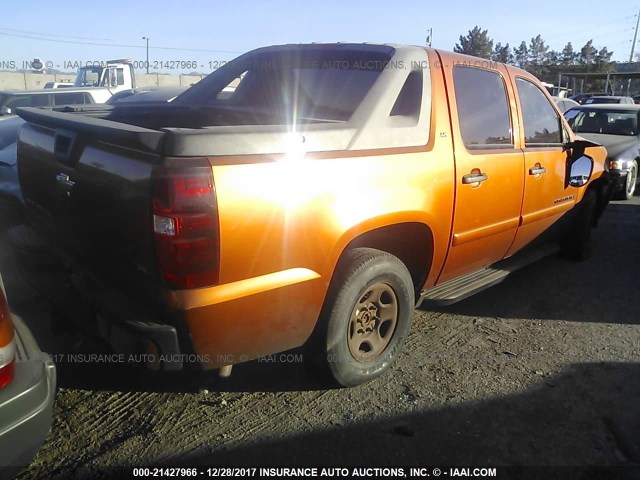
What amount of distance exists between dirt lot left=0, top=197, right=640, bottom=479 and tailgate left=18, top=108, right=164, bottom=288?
2.68 ft

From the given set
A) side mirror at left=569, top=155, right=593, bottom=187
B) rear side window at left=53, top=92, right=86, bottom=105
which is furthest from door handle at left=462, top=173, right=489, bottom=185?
rear side window at left=53, top=92, right=86, bottom=105

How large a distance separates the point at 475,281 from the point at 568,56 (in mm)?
82558

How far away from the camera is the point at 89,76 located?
18.1 meters

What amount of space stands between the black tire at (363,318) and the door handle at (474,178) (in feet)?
2.34

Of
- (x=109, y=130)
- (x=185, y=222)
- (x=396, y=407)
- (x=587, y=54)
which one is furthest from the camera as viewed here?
(x=587, y=54)

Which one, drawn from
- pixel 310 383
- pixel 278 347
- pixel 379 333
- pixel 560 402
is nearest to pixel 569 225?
pixel 560 402

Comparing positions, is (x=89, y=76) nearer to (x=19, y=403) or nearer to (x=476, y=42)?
(x=19, y=403)

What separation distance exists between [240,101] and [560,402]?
298 centimetres

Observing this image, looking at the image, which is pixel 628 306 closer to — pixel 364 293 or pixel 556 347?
pixel 556 347

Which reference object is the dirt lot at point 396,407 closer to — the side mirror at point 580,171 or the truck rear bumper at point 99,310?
the truck rear bumper at point 99,310

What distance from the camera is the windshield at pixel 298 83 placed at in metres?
3.29

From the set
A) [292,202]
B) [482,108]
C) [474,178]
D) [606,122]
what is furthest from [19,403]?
[606,122]

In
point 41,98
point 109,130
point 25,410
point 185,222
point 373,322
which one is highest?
point 41,98

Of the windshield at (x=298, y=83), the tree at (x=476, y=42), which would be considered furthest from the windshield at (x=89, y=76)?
the tree at (x=476, y=42)
